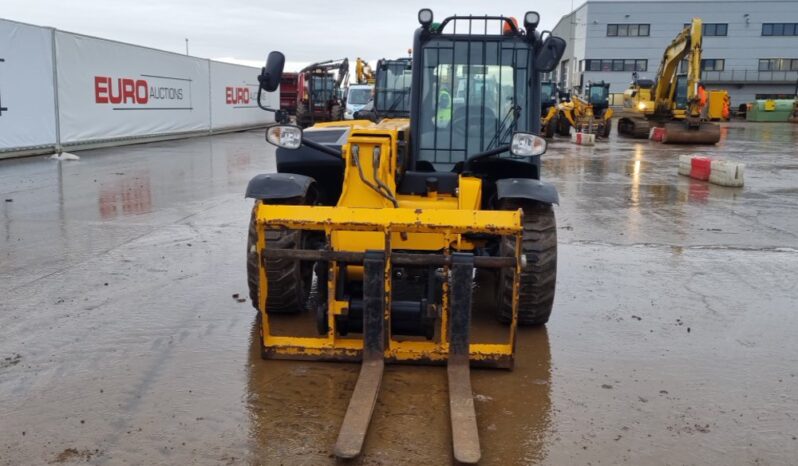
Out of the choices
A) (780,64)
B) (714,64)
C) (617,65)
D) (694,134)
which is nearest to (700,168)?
(694,134)

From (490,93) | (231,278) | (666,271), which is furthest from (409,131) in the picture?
(666,271)

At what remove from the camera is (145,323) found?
5.44m

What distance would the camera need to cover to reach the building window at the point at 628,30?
63.3m

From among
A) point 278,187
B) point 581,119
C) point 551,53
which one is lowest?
point 278,187

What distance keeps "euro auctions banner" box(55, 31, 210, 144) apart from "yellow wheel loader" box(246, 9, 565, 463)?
1530 cm

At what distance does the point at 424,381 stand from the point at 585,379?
104 centimetres

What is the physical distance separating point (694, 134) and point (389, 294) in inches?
978

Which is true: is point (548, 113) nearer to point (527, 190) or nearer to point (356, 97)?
point (356, 97)

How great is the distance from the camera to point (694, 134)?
26.3 meters

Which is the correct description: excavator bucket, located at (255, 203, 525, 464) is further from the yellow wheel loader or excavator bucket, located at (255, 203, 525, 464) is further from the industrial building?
the industrial building

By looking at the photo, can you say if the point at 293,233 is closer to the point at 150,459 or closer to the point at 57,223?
the point at 150,459

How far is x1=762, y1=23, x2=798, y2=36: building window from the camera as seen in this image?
62.5 m

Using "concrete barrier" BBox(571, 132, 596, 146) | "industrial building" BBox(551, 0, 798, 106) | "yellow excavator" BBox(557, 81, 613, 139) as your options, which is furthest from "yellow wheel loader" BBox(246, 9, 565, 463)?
"industrial building" BBox(551, 0, 798, 106)

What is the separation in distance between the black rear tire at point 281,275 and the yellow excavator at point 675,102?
23827 millimetres
